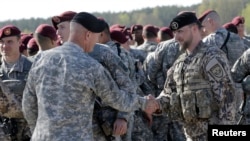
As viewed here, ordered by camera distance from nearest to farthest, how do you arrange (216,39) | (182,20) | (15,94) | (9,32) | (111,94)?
(111,94), (182,20), (15,94), (9,32), (216,39)

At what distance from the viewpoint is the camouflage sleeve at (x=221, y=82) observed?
7.24 m

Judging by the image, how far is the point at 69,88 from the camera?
5.96 meters

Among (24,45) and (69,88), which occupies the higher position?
(69,88)

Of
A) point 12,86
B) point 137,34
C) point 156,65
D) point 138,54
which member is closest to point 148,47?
point 138,54

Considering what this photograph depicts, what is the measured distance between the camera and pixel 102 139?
7.38 meters

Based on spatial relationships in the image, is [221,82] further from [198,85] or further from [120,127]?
[120,127]

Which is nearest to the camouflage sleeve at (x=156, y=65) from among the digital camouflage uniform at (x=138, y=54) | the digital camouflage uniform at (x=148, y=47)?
the digital camouflage uniform at (x=138, y=54)

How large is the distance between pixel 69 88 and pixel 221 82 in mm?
1928

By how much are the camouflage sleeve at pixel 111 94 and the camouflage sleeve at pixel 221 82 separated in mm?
1063

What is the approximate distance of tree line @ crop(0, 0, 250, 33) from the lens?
46625mm

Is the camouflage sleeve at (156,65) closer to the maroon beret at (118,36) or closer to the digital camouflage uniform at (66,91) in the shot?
the maroon beret at (118,36)

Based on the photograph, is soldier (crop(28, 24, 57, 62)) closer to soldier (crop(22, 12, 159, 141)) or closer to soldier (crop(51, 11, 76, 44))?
soldier (crop(51, 11, 76, 44))

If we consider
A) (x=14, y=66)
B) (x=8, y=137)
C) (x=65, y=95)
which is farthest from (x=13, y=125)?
(x=65, y=95)

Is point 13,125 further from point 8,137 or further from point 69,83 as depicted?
point 69,83
